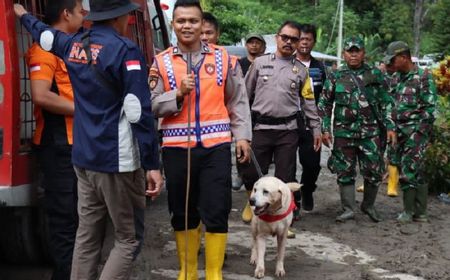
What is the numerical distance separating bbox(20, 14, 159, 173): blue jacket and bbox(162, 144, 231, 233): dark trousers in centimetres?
71

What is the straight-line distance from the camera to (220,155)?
4.12 m

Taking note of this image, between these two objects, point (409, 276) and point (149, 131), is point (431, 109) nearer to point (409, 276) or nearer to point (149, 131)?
point (409, 276)

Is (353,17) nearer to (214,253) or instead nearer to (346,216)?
(346,216)

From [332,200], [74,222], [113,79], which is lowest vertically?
[332,200]

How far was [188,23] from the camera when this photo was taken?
4098 mm

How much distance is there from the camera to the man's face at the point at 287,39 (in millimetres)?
5699

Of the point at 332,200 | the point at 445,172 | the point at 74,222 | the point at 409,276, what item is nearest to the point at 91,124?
the point at 74,222

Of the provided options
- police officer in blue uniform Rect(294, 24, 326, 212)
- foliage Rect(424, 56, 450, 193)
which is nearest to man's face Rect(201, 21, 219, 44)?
police officer in blue uniform Rect(294, 24, 326, 212)

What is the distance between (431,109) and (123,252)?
3.84 m

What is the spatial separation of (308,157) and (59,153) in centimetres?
304

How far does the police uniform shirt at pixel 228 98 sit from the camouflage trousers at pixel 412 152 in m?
2.55

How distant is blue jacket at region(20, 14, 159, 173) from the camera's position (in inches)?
129

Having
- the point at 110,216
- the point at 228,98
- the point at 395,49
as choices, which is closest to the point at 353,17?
the point at 395,49

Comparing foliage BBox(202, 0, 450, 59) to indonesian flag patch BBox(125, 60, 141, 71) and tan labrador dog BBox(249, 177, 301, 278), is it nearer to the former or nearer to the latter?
tan labrador dog BBox(249, 177, 301, 278)
